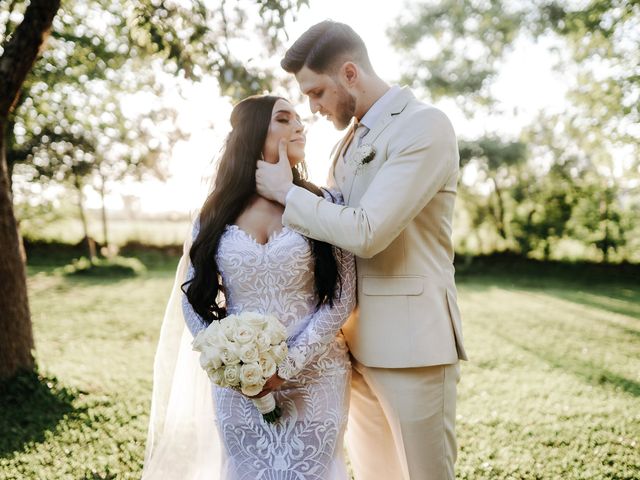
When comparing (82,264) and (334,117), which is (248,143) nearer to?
(334,117)

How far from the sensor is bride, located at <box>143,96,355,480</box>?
241 centimetres

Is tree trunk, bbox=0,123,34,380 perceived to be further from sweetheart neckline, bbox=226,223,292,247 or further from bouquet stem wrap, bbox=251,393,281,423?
bouquet stem wrap, bbox=251,393,281,423

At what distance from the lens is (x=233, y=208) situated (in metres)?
2.65

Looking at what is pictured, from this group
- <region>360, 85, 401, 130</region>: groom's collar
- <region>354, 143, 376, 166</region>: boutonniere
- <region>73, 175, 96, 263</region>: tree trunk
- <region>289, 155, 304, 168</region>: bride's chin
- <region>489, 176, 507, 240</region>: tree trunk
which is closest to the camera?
<region>354, 143, 376, 166</region>: boutonniere

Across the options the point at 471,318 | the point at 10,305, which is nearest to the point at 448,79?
the point at 471,318

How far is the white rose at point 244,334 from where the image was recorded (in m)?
2.08

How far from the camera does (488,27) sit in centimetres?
1259

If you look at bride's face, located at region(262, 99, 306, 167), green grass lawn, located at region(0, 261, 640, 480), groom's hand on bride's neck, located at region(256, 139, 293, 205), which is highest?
bride's face, located at region(262, 99, 306, 167)

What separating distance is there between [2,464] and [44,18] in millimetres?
3906

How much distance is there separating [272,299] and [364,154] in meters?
0.80

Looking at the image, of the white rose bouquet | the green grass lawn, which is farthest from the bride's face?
the green grass lawn

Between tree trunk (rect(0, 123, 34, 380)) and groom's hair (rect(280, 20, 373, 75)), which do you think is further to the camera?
tree trunk (rect(0, 123, 34, 380))

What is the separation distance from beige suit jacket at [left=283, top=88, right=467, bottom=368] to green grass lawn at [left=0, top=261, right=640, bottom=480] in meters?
2.41

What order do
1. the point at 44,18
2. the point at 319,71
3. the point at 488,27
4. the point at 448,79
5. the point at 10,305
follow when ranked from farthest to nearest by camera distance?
the point at 448,79 < the point at 488,27 < the point at 10,305 < the point at 44,18 < the point at 319,71
